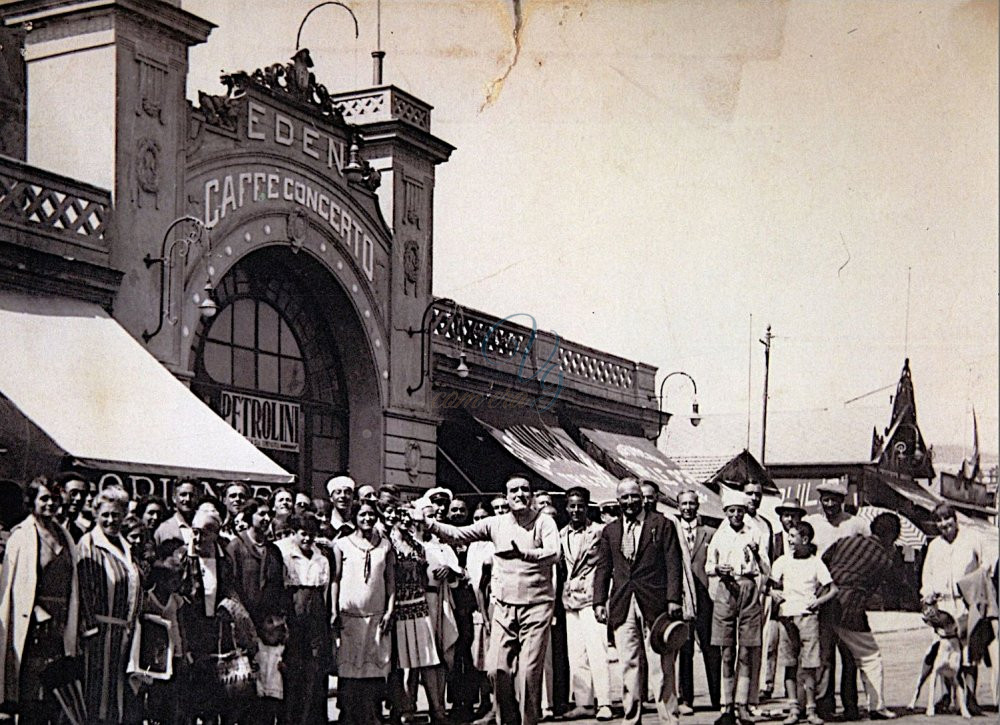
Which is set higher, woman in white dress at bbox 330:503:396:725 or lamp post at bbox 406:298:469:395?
lamp post at bbox 406:298:469:395

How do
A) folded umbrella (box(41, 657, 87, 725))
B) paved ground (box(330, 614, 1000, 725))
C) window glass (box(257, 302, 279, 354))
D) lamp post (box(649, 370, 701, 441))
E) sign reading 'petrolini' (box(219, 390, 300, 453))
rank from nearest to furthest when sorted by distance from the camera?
1. folded umbrella (box(41, 657, 87, 725))
2. paved ground (box(330, 614, 1000, 725))
3. sign reading 'petrolini' (box(219, 390, 300, 453))
4. window glass (box(257, 302, 279, 354))
5. lamp post (box(649, 370, 701, 441))

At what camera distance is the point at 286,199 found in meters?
11.5

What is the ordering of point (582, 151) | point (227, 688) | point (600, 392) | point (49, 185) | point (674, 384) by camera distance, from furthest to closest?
point (600, 392)
point (674, 384)
point (582, 151)
point (49, 185)
point (227, 688)

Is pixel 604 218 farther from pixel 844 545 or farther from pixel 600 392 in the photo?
pixel 844 545

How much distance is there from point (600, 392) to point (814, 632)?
347 cm

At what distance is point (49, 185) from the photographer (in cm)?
943

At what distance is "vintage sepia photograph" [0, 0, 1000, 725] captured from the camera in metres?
8.98

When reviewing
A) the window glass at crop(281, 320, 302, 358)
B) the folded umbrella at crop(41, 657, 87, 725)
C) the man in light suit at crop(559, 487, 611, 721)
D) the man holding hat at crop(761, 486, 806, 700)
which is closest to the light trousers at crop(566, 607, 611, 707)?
the man in light suit at crop(559, 487, 611, 721)

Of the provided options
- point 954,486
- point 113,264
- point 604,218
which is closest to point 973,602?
point 954,486

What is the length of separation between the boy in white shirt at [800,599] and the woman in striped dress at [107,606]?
4.65 m

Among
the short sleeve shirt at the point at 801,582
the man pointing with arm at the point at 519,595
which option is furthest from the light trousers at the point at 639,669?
the short sleeve shirt at the point at 801,582

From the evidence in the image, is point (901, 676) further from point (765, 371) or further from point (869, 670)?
point (765, 371)

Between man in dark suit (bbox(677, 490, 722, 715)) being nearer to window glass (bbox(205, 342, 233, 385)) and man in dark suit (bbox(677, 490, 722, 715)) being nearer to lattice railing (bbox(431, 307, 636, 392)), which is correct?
lattice railing (bbox(431, 307, 636, 392))

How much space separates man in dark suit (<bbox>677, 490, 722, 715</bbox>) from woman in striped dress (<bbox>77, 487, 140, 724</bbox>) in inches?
158
